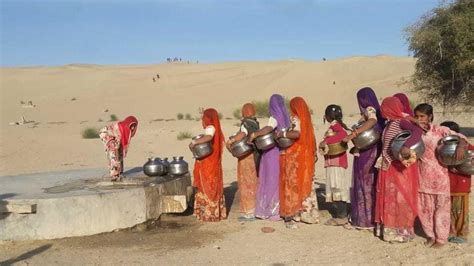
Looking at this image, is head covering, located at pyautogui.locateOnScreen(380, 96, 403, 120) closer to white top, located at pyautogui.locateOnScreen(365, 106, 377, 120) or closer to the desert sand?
white top, located at pyautogui.locateOnScreen(365, 106, 377, 120)

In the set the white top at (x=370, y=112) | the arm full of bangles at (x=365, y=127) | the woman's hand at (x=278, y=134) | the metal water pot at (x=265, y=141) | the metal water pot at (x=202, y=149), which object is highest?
the white top at (x=370, y=112)

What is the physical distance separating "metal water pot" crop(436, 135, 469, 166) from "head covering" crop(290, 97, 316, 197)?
5.46 feet

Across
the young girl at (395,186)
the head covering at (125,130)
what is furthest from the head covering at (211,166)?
the young girl at (395,186)


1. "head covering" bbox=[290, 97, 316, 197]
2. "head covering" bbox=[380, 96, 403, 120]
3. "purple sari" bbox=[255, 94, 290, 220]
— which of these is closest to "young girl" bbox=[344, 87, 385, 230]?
"head covering" bbox=[380, 96, 403, 120]

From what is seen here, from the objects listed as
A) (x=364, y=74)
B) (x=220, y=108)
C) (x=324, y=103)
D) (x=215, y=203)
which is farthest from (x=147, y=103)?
(x=215, y=203)

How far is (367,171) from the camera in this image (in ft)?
21.0

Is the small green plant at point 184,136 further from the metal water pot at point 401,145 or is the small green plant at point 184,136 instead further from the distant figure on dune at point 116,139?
the metal water pot at point 401,145

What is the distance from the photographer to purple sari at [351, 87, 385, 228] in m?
6.36

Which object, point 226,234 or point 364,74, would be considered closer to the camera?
point 226,234

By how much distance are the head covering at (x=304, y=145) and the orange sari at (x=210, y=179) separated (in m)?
1.08

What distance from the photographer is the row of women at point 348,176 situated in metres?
5.80

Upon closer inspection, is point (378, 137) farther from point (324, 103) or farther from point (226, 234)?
point (324, 103)

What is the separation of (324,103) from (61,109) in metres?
19.1

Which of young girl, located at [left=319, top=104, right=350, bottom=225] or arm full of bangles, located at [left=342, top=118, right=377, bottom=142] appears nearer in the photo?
arm full of bangles, located at [left=342, top=118, right=377, bottom=142]
